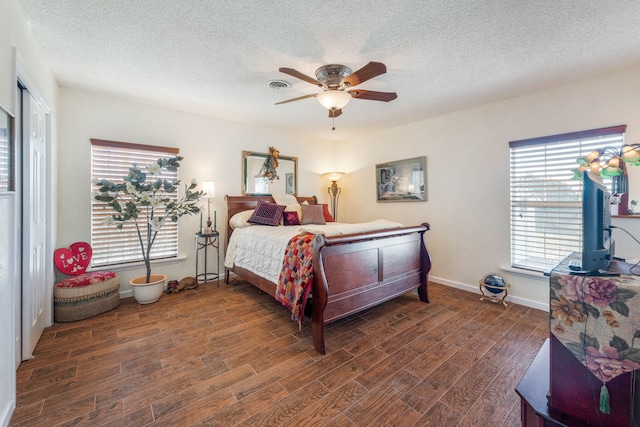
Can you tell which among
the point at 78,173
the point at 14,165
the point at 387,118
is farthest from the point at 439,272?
the point at 78,173

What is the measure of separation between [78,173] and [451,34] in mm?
4058

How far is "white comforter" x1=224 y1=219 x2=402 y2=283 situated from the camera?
8.61 ft

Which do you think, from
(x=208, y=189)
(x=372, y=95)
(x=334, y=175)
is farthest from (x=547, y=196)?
(x=208, y=189)

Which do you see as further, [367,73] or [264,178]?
[264,178]

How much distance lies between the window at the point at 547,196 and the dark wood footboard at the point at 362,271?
117 centimetres

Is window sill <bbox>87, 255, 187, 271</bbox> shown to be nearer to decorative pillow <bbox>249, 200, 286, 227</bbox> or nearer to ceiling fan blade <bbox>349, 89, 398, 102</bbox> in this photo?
decorative pillow <bbox>249, 200, 286, 227</bbox>

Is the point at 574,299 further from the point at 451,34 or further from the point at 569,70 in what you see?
the point at 569,70

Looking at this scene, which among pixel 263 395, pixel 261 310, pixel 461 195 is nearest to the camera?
pixel 263 395

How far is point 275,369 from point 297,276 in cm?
72

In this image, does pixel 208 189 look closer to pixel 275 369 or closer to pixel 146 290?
pixel 146 290

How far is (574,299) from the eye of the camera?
2.91 ft

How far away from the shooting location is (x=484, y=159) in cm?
337

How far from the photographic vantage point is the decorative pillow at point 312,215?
13.2 feet

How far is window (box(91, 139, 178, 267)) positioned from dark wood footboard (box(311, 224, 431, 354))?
8.58 feet
